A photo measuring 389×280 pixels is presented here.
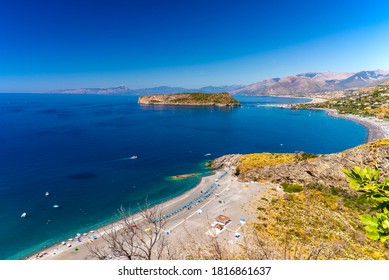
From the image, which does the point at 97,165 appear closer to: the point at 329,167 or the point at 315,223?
the point at 315,223

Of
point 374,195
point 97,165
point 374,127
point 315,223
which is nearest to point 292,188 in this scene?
point 315,223

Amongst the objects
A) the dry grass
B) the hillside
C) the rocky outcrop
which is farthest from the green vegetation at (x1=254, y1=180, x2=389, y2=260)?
the dry grass

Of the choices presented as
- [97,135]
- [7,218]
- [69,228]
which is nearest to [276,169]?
[69,228]

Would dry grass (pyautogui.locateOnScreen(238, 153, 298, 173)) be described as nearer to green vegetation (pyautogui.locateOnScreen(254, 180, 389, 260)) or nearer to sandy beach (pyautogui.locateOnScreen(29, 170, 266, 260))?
sandy beach (pyautogui.locateOnScreen(29, 170, 266, 260))

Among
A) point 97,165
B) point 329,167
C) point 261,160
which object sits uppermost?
point 329,167

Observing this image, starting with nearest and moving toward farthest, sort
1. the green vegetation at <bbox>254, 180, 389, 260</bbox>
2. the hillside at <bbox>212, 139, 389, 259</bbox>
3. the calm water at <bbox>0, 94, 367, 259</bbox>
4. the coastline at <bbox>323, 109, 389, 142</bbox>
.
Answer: the green vegetation at <bbox>254, 180, 389, 260</bbox>, the hillside at <bbox>212, 139, 389, 259</bbox>, the calm water at <bbox>0, 94, 367, 259</bbox>, the coastline at <bbox>323, 109, 389, 142</bbox>

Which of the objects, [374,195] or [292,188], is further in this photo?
[292,188]

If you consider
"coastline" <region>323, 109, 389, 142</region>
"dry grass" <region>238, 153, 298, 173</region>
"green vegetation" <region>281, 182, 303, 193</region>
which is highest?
"dry grass" <region>238, 153, 298, 173</region>
